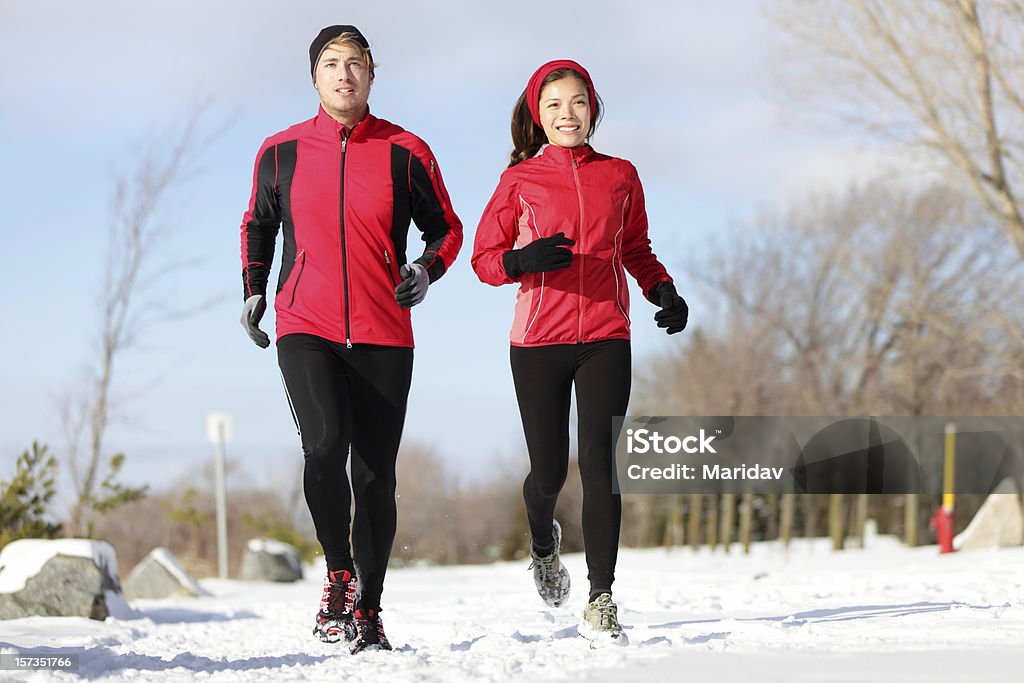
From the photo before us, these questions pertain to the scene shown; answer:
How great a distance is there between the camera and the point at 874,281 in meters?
28.6

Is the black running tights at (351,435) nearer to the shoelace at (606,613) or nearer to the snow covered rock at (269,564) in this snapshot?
the shoelace at (606,613)

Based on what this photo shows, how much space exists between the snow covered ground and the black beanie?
86.1 inches

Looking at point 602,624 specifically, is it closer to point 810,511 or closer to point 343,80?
point 343,80

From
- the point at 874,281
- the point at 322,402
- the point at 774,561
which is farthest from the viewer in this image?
the point at 874,281

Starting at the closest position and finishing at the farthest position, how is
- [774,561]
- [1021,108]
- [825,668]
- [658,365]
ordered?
[825,668] → [1021,108] → [774,561] → [658,365]

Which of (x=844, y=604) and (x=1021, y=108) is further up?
(x=1021, y=108)

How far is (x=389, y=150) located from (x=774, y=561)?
1232 centimetres

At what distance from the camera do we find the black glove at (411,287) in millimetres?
4340

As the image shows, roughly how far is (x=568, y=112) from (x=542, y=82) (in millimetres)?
188

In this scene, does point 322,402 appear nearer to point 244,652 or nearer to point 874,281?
point 244,652

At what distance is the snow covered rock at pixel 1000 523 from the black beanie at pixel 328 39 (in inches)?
528

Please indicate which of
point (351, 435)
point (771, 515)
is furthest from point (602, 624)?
point (771, 515)

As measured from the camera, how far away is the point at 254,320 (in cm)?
460

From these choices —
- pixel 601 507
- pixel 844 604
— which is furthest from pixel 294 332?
pixel 844 604
